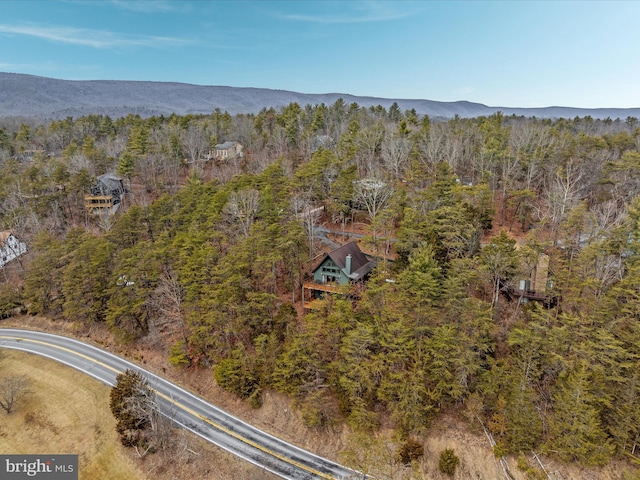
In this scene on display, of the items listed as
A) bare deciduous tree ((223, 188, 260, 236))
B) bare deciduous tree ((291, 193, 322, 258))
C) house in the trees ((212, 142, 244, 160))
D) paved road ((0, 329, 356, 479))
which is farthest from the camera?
house in the trees ((212, 142, 244, 160))

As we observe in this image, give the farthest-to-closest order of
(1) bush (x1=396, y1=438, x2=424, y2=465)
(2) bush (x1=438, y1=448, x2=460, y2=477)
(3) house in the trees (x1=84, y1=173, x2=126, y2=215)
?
(3) house in the trees (x1=84, y1=173, x2=126, y2=215) < (1) bush (x1=396, y1=438, x2=424, y2=465) < (2) bush (x1=438, y1=448, x2=460, y2=477)

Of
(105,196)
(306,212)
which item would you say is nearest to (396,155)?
(306,212)

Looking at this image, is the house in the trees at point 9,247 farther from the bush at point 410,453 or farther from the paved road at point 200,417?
the bush at point 410,453

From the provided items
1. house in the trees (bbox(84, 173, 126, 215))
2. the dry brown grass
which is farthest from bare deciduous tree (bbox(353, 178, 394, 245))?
house in the trees (bbox(84, 173, 126, 215))

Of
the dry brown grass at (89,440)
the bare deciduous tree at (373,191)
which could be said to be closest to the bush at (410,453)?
the dry brown grass at (89,440)

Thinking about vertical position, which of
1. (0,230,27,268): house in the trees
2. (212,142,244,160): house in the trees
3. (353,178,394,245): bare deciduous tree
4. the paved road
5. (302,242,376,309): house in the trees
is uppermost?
(212,142,244,160): house in the trees

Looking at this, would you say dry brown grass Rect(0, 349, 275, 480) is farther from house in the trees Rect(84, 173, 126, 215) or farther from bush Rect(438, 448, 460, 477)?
house in the trees Rect(84, 173, 126, 215)

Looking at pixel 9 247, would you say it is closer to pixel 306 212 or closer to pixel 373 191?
pixel 306 212
